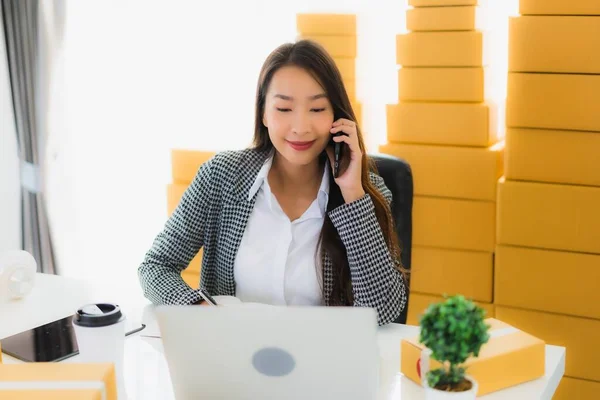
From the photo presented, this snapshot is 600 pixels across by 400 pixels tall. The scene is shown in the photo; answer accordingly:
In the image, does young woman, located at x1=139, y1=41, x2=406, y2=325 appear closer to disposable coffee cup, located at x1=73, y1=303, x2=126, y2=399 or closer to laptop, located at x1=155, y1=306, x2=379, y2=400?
disposable coffee cup, located at x1=73, y1=303, x2=126, y2=399

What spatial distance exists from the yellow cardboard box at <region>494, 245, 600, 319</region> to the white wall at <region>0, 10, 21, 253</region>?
1.84 m

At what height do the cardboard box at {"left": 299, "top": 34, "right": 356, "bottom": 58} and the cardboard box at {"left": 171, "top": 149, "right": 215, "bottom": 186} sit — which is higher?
the cardboard box at {"left": 299, "top": 34, "right": 356, "bottom": 58}

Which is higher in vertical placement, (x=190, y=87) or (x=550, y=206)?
(x=190, y=87)

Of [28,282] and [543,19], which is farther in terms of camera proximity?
[543,19]

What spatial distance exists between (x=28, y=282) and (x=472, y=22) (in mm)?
1514

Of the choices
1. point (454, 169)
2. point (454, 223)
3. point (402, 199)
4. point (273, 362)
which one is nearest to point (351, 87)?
point (454, 169)

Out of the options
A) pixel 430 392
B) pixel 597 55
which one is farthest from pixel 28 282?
pixel 597 55

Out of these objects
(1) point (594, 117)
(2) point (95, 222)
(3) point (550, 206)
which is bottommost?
(2) point (95, 222)

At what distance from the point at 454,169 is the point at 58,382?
1741 millimetres

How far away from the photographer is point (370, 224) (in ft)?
5.38

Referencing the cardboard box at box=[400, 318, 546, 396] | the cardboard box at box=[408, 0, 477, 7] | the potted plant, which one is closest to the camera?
the potted plant

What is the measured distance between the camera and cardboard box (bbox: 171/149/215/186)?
8.88 feet

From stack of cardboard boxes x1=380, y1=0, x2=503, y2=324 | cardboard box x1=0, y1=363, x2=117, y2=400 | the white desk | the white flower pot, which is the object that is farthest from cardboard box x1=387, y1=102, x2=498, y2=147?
cardboard box x1=0, y1=363, x2=117, y2=400

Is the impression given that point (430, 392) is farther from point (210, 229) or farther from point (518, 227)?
point (518, 227)
